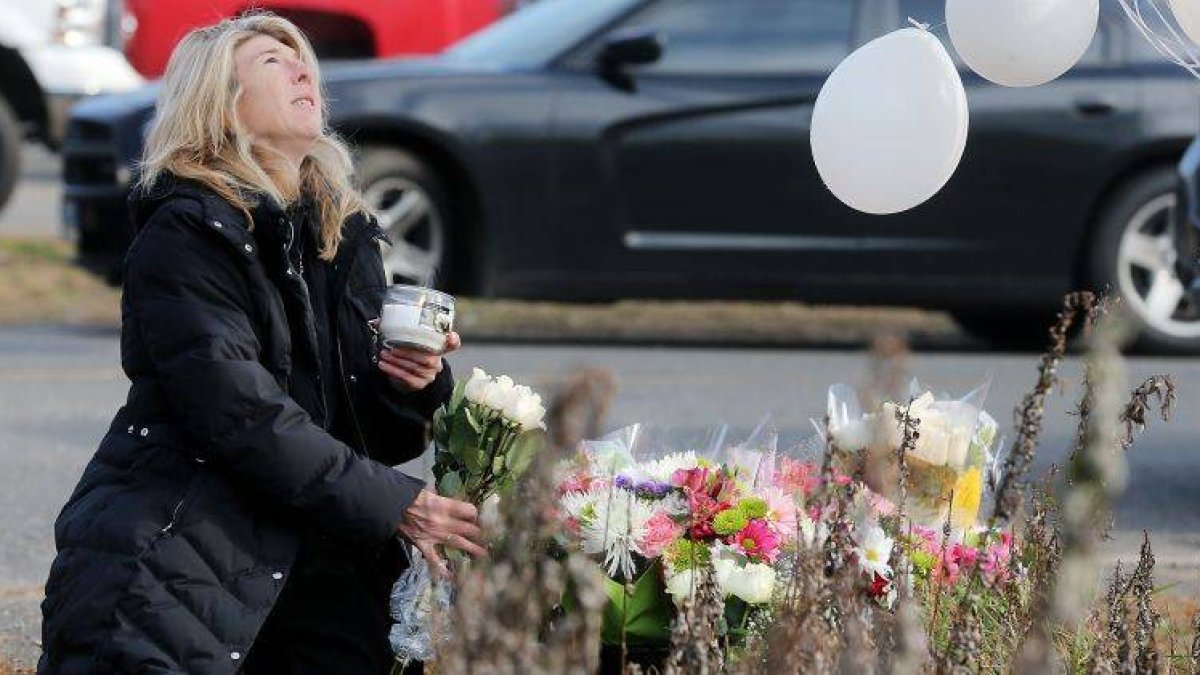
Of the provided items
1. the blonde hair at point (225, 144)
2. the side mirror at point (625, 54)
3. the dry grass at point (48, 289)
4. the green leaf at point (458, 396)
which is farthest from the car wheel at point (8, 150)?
the green leaf at point (458, 396)

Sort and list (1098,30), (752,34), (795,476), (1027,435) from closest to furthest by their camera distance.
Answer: (1027,435) < (795,476) < (752,34) < (1098,30)

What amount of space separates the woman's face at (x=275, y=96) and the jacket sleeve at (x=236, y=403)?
254 mm

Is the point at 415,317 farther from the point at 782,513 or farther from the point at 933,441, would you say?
the point at 933,441

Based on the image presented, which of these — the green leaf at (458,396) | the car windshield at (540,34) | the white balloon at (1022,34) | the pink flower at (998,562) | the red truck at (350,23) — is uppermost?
the red truck at (350,23)

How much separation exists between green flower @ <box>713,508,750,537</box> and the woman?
384 millimetres

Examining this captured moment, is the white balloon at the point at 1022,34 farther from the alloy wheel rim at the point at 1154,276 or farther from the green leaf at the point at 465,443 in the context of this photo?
the alloy wheel rim at the point at 1154,276

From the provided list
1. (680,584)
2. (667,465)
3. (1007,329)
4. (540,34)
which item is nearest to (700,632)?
(680,584)

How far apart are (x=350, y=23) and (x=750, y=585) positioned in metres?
9.28

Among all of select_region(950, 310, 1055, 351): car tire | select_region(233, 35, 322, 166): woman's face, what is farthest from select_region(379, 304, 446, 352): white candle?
select_region(950, 310, 1055, 351): car tire

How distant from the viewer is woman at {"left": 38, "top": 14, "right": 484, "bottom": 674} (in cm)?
329

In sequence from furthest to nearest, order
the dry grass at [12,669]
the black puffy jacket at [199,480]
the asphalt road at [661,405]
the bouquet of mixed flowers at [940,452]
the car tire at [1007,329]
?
the car tire at [1007,329] → the asphalt road at [661,405] → the dry grass at [12,669] → the bouquet of mixed flowers at [940,452] → the black puffy jacket at [199,480]

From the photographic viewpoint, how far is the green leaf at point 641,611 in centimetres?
347

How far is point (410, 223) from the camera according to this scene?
30.6 ft

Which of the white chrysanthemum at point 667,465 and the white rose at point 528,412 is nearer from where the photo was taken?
the white rose at point 528,412
